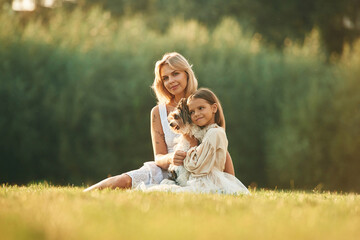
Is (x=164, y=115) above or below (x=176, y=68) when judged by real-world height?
below

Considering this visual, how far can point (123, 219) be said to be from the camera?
272 cm

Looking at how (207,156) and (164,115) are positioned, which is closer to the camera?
(207,156)

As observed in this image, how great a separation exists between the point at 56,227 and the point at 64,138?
26.2 feet

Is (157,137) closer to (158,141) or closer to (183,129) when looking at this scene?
(158,141)

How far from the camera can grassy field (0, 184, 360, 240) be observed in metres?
2.35

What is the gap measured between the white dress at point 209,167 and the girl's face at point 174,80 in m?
0.85

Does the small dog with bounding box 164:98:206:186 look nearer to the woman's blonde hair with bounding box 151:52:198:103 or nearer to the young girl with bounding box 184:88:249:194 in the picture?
the young girl with bounding box 184:88:249:194

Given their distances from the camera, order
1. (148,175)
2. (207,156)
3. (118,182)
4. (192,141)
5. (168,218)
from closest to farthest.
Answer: (168,218) → (207,156) → (192,141) → (118,182) → (148,175)

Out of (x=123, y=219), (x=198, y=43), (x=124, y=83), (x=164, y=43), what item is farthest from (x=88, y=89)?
(x=123, y=219)

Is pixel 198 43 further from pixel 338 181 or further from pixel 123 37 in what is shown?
pixel 338 181

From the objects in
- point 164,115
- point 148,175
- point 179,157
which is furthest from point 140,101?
point 179,157

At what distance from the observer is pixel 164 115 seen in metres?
5.42

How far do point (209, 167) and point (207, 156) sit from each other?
118mm

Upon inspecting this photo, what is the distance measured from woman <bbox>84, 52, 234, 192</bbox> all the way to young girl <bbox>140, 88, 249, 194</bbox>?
13.7 inches
